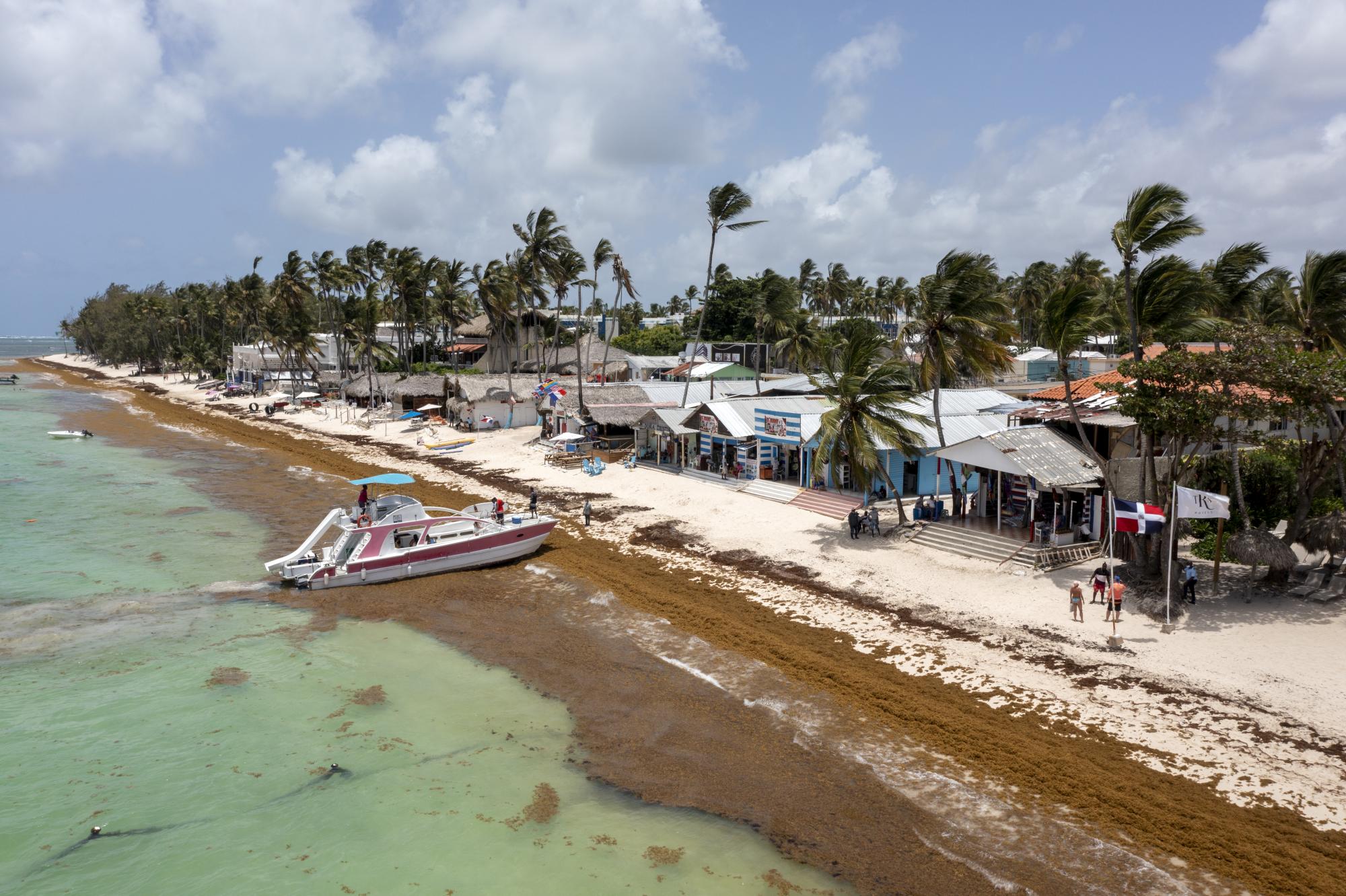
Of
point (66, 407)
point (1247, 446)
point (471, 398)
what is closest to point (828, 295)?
point (471, 398)

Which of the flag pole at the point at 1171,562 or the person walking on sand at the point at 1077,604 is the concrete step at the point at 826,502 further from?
the flag pole at the point at 1171,562

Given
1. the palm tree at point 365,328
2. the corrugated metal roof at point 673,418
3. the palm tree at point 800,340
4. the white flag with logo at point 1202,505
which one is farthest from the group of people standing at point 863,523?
the palm tree at point 365,328

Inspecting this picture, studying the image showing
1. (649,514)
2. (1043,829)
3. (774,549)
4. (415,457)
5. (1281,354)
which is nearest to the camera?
(1043,829)

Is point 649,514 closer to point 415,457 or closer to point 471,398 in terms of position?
point 415,457

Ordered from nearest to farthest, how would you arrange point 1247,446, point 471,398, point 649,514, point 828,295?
point 1247,446 < point 649,514 < point 471,398 < point 828,295

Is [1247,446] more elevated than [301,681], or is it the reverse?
[1247,446]

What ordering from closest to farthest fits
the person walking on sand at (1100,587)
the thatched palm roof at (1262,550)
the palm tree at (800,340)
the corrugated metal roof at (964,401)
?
the thatched palm roof at (1262,550), the person walking on sand at (1100,587), the corrugated metal roof at (964,401), the palm tree at (800,340)

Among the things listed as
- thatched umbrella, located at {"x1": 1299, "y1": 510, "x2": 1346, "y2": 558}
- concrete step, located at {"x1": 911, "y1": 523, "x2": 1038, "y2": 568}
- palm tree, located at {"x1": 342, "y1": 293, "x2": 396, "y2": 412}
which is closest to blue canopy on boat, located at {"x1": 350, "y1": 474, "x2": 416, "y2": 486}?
concrete step, located at {"x1": 911, "y1": 523, "x2": 1038, "y2": 568}
